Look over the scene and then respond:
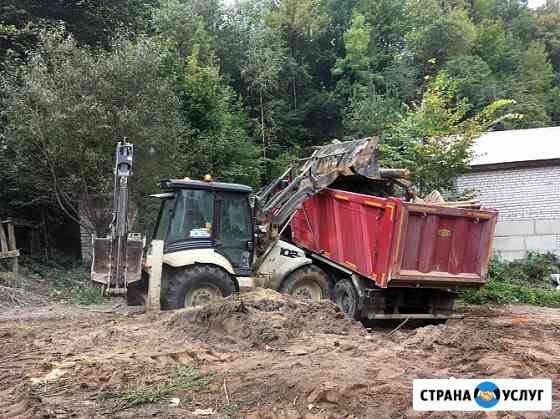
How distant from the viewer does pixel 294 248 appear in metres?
10.5

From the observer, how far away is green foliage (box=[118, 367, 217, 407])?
5109 millimetres

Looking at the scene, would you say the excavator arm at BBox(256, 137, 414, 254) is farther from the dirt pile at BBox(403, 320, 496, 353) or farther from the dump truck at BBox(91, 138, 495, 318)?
the dirt pile at BBox(403, 320, 496, 353)

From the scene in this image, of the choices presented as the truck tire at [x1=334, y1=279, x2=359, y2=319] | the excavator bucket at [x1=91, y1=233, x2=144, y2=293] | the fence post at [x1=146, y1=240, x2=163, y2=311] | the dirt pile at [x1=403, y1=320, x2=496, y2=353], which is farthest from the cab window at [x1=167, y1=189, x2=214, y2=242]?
the dirt pile at [x1=403, y1=320, x2=496, y2=353]

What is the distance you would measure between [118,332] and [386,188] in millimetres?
5625

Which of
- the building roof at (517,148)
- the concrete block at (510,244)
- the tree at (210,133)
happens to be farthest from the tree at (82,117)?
the concrete block at (510,244)

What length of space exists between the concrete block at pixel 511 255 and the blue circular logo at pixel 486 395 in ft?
41.2

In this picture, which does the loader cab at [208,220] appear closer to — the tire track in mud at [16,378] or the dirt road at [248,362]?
the dirt road at [248,362]

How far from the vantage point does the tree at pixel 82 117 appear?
43.7 feet

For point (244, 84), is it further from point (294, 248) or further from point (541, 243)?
point (294, 248)

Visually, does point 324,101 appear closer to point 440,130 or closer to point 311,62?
point 311,62

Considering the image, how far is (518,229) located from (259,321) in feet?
34.9

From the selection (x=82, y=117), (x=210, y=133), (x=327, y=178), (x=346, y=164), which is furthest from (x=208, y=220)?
(x=210, y=133)

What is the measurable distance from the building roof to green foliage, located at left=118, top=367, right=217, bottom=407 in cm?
1188

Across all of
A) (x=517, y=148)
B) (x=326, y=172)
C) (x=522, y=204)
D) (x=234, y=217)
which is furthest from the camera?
(x=517, y=148)
